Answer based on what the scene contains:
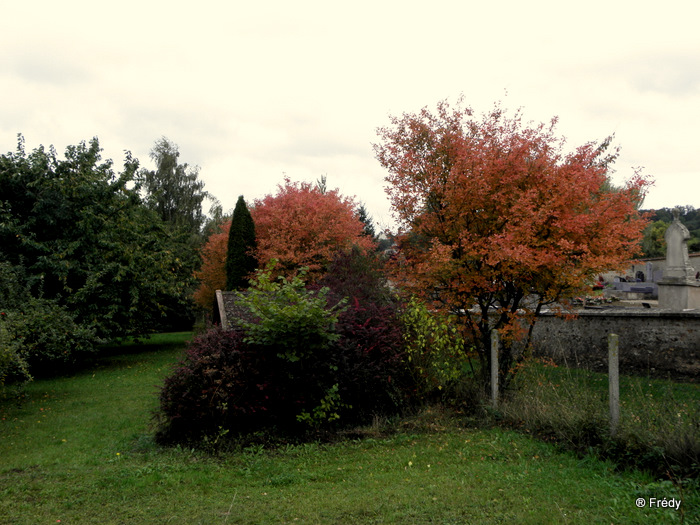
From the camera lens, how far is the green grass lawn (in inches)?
166

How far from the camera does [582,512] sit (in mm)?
4070

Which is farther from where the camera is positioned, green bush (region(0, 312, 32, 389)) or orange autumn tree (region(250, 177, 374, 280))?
orange autumn tree (region(250, 177, 374, 280))

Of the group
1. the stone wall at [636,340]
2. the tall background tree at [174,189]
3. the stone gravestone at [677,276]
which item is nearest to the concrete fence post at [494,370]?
the stone wall at [636,340]

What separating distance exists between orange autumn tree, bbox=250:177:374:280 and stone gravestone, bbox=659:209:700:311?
9.86m

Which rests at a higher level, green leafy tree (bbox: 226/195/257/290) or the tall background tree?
the tall background tree

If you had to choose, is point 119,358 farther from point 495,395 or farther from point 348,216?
point 495,395

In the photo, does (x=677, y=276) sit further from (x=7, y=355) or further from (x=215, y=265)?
(x=215, y=265)

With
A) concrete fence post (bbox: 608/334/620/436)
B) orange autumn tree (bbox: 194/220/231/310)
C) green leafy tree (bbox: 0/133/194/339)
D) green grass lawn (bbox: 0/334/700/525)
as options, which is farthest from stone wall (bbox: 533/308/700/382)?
orange autumn tree (bbox: 194/220/231/310)

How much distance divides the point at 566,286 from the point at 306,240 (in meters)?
13.7

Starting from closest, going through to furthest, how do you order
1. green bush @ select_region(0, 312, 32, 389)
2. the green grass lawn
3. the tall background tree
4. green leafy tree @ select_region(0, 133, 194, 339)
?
the green grass lawn, green bush @ select_region(0, 312, 32, 389), green leafy tree @ select_region(0, 133, 194, 339), the tall background tree

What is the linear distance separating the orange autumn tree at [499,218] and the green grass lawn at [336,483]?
2.13 meters

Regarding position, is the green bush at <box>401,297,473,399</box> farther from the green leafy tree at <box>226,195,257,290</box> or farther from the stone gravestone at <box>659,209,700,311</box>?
the green leafy tree at <box>226,195,257,290</box>

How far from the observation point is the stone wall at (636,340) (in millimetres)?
10977

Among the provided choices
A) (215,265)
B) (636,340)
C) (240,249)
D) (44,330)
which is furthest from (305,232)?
(636,340)
